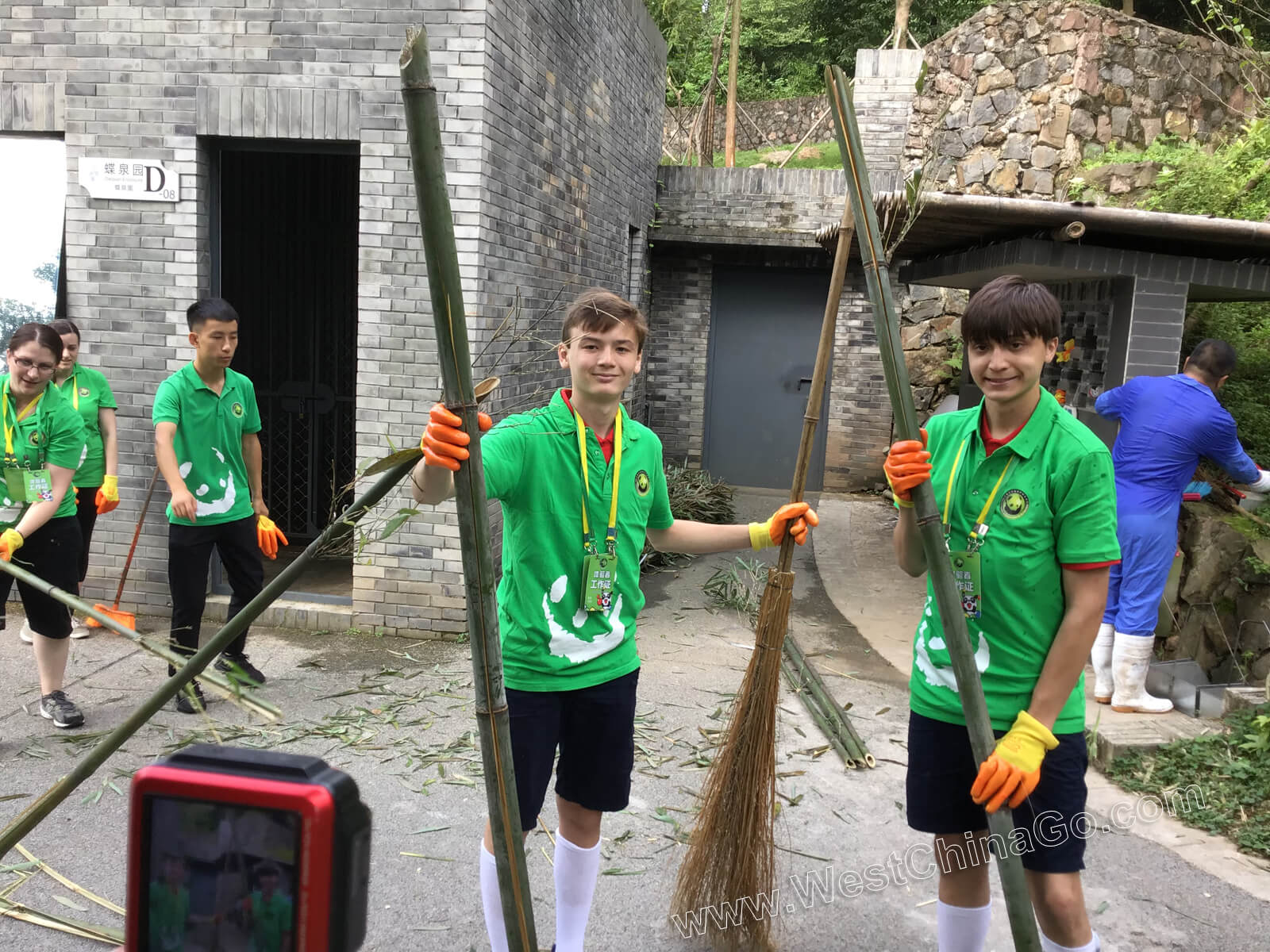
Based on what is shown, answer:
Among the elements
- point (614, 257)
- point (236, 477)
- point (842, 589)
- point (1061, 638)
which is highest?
point (614, 257)

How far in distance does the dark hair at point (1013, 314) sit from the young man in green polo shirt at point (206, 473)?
146 inches

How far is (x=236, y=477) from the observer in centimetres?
504

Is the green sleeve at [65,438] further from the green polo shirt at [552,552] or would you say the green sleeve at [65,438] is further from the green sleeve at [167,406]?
the green polo shirt at [552,552]

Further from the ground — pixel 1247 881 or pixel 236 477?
pixel 236 477

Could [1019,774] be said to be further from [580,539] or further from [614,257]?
[614,257]

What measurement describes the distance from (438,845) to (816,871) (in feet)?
4.65

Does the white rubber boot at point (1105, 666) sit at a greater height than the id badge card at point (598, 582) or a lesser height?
lesser

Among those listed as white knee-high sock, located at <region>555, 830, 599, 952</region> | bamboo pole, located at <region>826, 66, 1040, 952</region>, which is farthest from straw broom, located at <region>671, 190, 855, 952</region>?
bamboo pole, located at <region>826, 66, 1040, 952</region>

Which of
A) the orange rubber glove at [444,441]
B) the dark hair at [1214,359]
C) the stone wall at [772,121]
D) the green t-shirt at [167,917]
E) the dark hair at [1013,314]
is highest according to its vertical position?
the stone wall at [772,121]

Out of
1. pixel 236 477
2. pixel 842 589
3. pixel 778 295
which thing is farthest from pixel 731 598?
pixel 778 295

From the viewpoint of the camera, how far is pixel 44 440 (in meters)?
4.55

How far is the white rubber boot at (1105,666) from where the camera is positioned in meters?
5.54

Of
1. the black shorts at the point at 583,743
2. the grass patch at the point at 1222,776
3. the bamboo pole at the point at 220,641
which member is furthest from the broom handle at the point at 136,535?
the grass patch at the point at 1222,776

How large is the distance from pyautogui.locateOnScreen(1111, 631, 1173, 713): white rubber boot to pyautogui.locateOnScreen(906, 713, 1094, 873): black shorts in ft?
11.0
